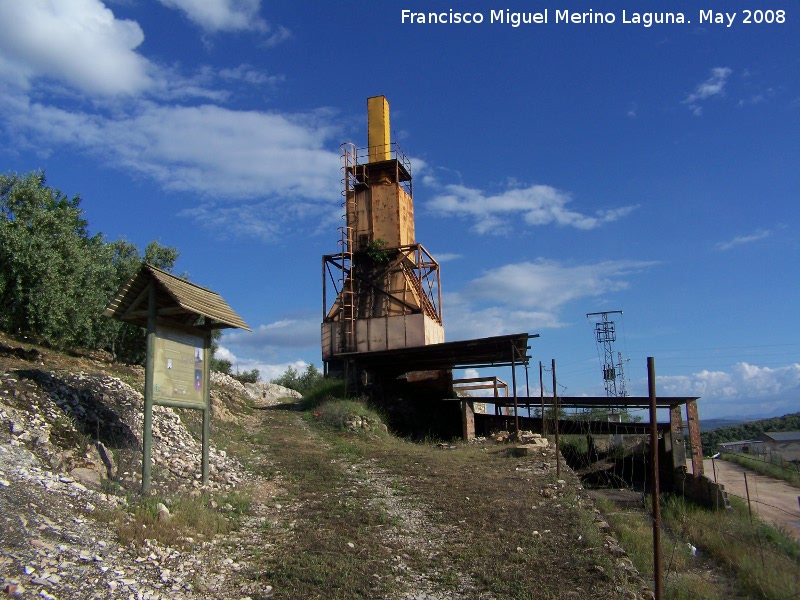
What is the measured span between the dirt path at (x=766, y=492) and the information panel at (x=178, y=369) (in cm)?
1956

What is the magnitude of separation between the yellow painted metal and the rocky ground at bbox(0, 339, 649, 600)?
24252 millimetres

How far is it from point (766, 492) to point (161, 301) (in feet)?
105

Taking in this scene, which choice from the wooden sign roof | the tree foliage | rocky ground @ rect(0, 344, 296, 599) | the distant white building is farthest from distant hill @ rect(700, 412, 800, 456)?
the wooden sign roof

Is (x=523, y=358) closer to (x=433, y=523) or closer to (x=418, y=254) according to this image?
(x=418, y=254)

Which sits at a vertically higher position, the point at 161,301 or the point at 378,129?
the point at 378,129

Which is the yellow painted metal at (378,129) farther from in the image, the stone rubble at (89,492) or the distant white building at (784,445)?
the distant white building at (784,445)

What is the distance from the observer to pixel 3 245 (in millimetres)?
17281

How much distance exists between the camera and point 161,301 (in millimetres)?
10656

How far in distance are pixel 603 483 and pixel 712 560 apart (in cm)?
865

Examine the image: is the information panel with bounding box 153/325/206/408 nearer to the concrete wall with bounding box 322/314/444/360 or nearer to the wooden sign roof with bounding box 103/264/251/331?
the wooden sign roof with bounding box 103/264/251/331

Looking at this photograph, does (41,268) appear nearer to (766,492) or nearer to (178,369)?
(178,369)

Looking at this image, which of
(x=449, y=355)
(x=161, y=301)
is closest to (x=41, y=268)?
(x=161, y=301)

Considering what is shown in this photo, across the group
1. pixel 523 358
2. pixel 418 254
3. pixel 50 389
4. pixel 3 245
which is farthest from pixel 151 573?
pixel 418 254

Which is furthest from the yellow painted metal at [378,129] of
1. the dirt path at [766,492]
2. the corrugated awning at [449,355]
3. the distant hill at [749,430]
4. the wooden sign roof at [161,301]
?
the distant hill at [749,430]
